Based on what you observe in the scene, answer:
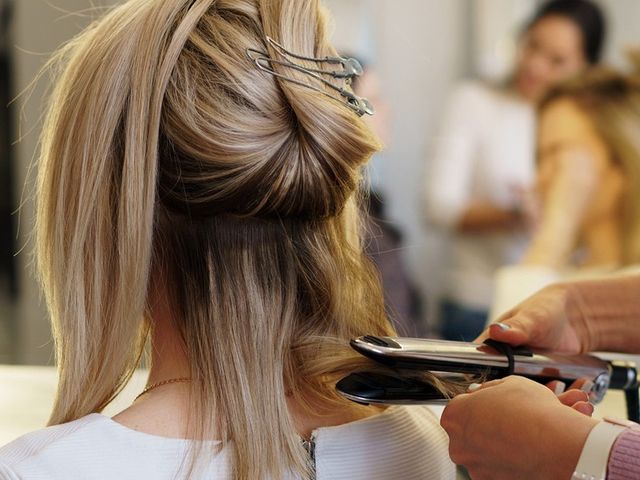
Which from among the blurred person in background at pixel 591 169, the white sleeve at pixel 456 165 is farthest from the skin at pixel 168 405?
the white sleeve at pixel 456 165

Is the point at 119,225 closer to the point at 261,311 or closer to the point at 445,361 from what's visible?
the point at 261,311

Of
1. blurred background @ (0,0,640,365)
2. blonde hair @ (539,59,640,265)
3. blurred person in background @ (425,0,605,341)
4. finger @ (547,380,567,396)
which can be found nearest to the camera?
finger @ (547,380,567,396)

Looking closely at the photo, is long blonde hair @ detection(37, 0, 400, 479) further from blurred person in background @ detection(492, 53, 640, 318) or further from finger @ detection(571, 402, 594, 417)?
blurred person in background @ detection(492, 53, 640, 318)

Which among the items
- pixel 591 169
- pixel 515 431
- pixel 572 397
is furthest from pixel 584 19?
pixel 515 431

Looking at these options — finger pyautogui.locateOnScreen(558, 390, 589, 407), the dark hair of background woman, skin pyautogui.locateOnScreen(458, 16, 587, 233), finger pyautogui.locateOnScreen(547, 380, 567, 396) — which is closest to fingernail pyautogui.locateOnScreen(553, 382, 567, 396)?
finger pyautogui.locateOnScreen(547, 380, 567, 396)

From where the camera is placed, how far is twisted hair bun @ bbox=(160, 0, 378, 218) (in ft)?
2.49

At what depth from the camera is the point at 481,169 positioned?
128 inches

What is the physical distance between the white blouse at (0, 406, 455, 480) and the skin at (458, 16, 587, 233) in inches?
94.2

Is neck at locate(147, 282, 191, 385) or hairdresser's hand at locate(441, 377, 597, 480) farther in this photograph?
neck at locate(147, 282, 191, 385)

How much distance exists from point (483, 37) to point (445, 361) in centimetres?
330

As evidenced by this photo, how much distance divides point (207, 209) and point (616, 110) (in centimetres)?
217

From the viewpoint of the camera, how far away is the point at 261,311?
0.82 m

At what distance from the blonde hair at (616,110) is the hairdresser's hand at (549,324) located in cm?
165

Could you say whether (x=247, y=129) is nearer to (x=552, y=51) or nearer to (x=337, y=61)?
(x=337, y=61)
